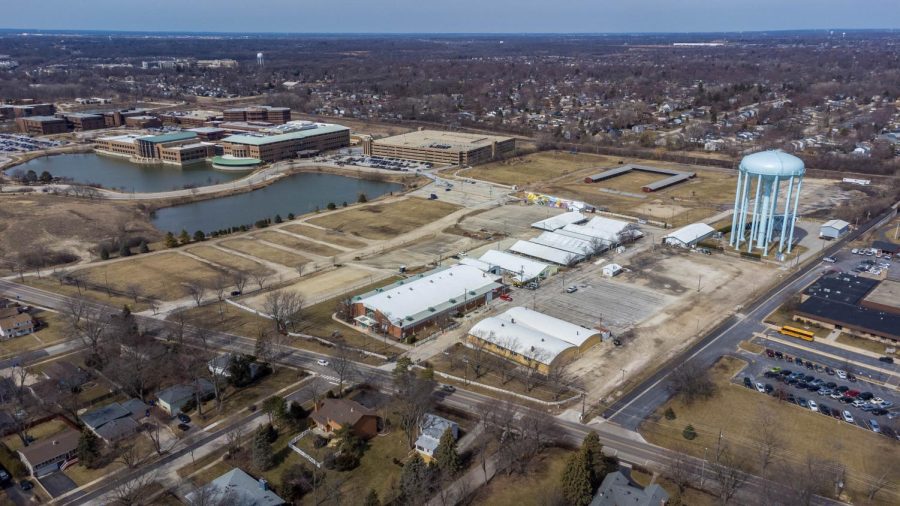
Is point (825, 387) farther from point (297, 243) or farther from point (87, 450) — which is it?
point (297, 243)

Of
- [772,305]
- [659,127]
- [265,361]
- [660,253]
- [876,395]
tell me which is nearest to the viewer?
[876,395]

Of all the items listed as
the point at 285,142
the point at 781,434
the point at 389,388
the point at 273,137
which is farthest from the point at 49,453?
the point at 273,137

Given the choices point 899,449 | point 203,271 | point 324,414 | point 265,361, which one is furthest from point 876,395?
point 203,271

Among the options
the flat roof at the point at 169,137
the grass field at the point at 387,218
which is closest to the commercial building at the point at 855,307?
the grass field at the point at 387,218

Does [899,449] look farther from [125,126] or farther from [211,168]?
[125,126]

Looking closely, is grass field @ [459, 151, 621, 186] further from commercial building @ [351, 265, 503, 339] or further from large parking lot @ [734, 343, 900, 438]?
large parking lot @ [734, 343, 900, 438]

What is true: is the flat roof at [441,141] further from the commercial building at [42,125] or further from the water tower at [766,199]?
the commercial building at [42,125]
